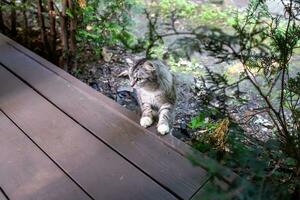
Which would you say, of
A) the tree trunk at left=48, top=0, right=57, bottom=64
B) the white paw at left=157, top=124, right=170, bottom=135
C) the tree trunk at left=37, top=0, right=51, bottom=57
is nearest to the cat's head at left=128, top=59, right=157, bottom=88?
the white paw at left=157, top=124, right=170, bottom=135

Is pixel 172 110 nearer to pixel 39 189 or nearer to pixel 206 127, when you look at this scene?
pixel 206 127

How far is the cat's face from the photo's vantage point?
5.66ft

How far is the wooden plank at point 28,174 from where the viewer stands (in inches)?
51.6

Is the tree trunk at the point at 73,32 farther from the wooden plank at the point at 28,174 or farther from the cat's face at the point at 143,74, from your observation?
the wooden plank at the point at 28,174

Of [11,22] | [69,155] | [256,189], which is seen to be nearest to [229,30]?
[11,22]

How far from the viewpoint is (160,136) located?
157 centimetres

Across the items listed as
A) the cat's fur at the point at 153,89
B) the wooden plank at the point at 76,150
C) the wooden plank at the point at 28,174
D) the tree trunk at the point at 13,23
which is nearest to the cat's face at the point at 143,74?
the cat's fur at the point at 153,89

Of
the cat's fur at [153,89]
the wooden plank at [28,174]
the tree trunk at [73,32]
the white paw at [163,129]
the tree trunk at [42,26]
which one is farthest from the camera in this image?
the tree trunk at [42,26]

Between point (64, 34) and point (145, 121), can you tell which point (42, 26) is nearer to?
point (64, 34)

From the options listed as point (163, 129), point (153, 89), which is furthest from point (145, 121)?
point (153, 89)

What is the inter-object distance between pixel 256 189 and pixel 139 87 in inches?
46.1

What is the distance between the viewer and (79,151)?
59.2 inches

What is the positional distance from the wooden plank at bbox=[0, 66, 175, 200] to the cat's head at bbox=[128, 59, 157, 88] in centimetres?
37

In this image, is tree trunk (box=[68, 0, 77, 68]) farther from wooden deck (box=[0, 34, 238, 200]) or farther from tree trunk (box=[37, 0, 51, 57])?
wooden deck (box=[0, 34, 238, 200])
